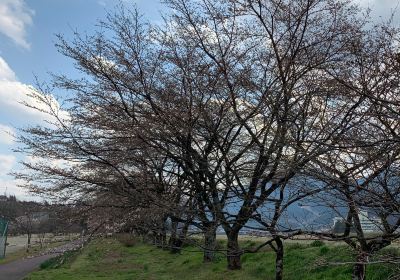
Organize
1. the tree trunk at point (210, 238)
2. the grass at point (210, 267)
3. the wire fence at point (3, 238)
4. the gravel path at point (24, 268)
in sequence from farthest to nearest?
1. the wire fence at point (3, 238)
2. the gravel path at point (24, 268)
3. the grass at point (210, 267)
4. the tree trunk at point (210, 238)

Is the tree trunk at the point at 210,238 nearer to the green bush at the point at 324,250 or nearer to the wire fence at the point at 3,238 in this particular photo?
the green bush at the point at 324,250

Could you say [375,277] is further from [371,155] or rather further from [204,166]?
[371,155]

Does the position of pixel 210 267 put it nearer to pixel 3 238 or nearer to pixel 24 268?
pixel 24 268

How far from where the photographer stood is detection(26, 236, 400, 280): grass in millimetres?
11570

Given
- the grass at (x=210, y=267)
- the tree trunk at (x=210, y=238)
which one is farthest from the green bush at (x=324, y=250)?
the tree trunk at (x=210, y=238)

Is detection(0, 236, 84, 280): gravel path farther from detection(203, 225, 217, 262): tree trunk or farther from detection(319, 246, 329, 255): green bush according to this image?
detection(319, 246, 329, 255): green bush

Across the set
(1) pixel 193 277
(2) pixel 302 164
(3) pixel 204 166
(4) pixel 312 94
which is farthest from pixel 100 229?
(2) pixel 302 164

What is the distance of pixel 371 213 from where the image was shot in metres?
4.90

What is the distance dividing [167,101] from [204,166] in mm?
1708

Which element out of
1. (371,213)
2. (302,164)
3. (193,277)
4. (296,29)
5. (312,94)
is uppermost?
(296,29)

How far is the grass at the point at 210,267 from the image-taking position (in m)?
11.6

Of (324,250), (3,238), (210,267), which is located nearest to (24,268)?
(3,238)

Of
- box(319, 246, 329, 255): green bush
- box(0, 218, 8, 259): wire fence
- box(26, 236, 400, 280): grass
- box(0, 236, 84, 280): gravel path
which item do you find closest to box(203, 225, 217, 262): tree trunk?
box(26, 236, 400, 280): grass

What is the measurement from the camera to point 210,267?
16.9m
